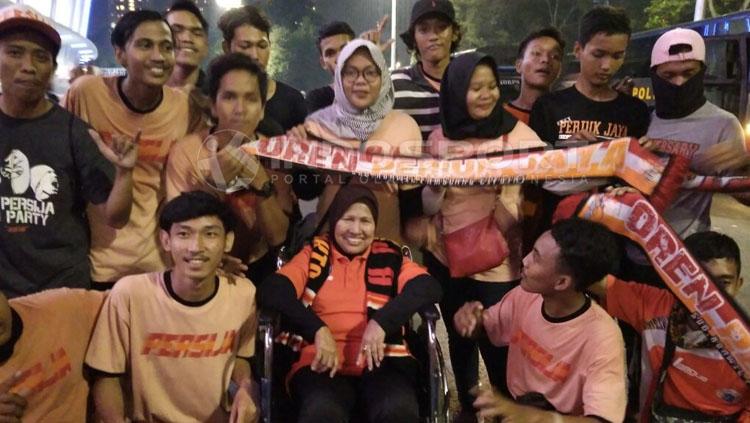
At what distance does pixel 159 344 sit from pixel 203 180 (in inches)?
29.9

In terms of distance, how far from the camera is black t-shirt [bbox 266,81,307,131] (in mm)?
3631

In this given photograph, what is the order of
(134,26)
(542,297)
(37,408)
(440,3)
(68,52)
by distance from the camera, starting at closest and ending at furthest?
(37,408) < (542,297) < (134,26) < (440,3) < (68,52)

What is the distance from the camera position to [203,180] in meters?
2.84

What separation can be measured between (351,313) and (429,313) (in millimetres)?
333

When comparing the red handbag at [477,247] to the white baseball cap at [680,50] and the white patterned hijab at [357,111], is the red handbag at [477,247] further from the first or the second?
the white baseball cap at [680,50]

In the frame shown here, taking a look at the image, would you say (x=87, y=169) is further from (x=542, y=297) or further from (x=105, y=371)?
(x=542, y=297)

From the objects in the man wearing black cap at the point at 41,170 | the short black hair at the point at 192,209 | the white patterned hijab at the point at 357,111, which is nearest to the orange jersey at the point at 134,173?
the man wearing black cap at the point at 41,170

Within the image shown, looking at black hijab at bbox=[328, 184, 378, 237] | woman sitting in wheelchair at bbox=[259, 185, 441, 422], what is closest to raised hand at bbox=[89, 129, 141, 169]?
woman sitting in wheelchair at bbox=[259, 185, 441, 422]

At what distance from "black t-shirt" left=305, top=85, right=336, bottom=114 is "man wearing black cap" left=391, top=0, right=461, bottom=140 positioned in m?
0.42

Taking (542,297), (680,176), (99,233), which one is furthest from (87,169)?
(680,176)

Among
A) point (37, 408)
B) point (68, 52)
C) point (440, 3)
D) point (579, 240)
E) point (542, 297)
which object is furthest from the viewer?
point (68, 52)

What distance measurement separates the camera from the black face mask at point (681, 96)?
2949 millimetres

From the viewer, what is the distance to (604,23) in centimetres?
321

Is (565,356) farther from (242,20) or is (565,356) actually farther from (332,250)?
(242,20)
